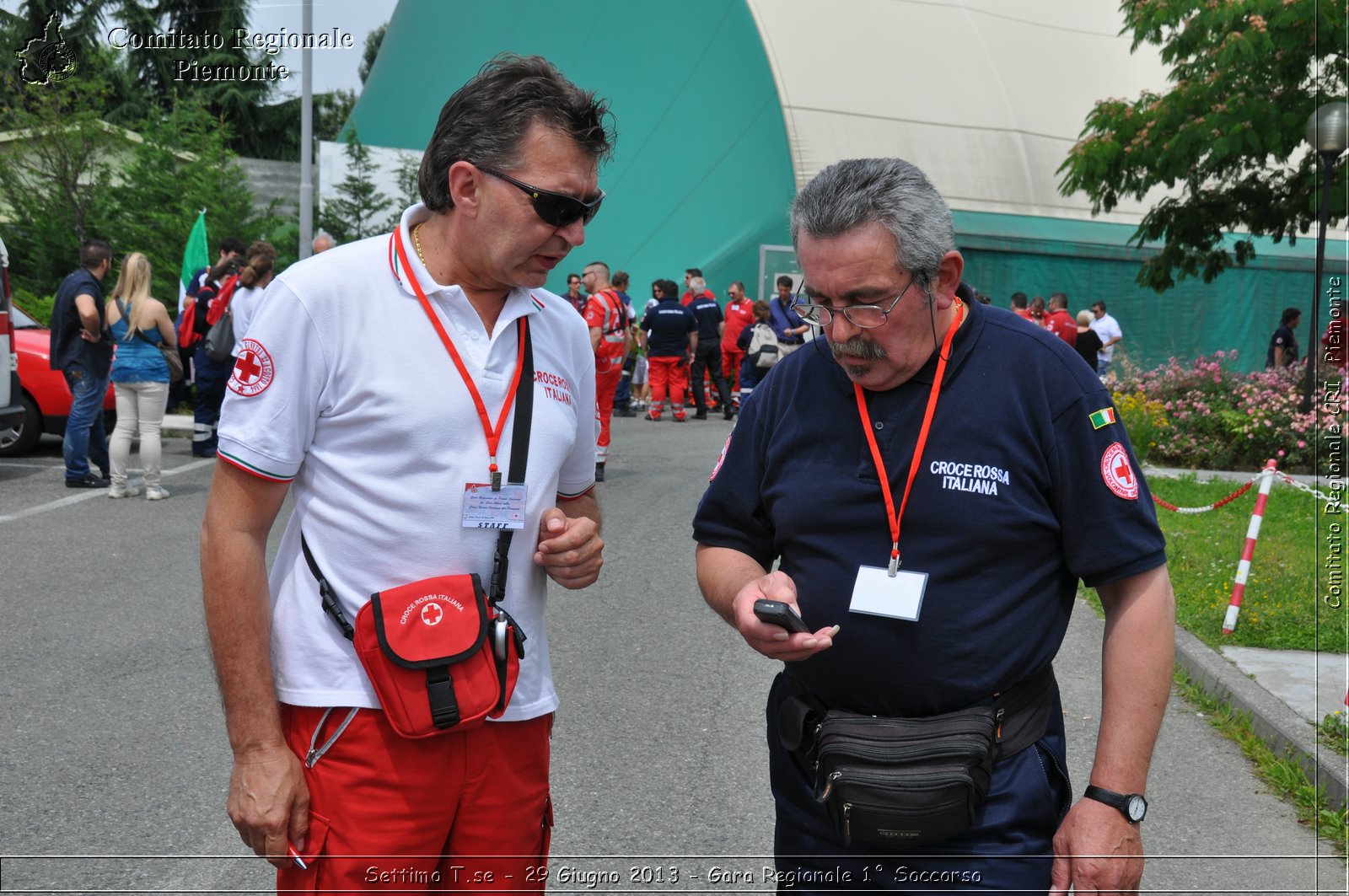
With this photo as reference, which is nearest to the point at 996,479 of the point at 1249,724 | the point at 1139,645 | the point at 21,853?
the point at 1139,645

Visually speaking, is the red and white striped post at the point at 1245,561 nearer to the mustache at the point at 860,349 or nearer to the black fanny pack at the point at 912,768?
the black fanny pack at the point at 912,768

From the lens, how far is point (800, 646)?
88.0 inches

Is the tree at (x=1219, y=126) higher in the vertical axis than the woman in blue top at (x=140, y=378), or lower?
higher

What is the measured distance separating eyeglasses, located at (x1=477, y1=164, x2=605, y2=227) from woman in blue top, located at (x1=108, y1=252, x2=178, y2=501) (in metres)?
9.33

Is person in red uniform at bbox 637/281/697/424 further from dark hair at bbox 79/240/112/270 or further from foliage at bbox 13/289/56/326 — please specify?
foliage at bbox 13/289/56/326

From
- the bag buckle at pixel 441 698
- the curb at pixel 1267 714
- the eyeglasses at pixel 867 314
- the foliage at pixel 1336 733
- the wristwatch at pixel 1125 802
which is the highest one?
the eyeglasses at pixel 867 314

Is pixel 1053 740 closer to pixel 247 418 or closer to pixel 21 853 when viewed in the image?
pixel 247 418

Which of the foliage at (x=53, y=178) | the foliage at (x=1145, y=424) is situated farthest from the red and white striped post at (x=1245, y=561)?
the foliage at (x=53, y=178)

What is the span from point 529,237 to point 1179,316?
1320 inches

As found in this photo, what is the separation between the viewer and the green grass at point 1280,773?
4.66 m

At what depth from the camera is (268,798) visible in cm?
223

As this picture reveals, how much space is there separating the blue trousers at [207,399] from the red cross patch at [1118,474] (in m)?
12.4

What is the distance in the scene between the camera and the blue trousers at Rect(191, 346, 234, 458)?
44.7ft

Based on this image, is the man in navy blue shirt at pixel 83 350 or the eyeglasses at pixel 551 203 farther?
the man in navy blue shirt at pixel 83 350
